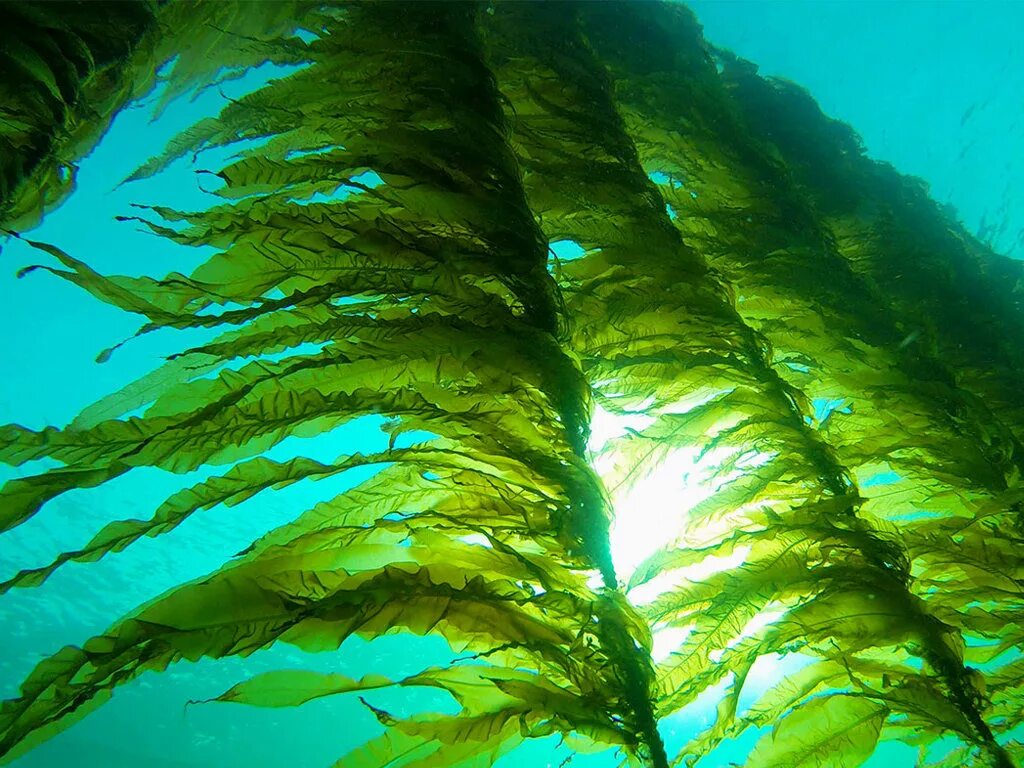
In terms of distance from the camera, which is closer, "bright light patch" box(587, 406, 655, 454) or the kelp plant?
the kelp plant

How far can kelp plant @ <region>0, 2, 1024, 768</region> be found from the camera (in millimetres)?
924

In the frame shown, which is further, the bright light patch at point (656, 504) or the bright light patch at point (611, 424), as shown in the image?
the bright light patch at point (611, 424)

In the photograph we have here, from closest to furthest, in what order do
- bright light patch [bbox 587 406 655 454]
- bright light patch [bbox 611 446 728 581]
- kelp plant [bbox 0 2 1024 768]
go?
kelp plant [bbox 0 2 1024 768] < bright light patch [bbox 611 446 728 581] < bright light patch [bbox 587 406 655 454]

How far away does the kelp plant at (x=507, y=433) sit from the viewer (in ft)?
3.03

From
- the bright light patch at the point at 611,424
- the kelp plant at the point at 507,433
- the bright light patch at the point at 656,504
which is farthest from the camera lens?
the bright light patch at the point at 611,424

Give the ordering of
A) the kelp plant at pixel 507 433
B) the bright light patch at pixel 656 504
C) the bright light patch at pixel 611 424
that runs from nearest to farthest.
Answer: the kelp plant at pixel 507 433 → the bright light patch at pixel 656 504 → the bright light patch at pixel 611 424

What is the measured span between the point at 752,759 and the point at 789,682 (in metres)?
0.21

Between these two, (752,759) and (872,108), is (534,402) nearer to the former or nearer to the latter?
(752,759)

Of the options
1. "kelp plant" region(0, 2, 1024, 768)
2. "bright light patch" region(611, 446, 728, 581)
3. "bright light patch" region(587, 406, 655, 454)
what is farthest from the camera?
"bright light patch" region(587, 406, 655, 454)

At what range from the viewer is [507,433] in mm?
1111

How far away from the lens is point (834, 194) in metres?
3.13

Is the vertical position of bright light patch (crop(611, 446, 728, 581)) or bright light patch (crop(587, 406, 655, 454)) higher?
bright light patch (crop(587, 406, 655, 454))

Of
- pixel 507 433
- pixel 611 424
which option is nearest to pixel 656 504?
pixel 611 424

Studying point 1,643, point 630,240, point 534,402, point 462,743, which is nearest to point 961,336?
point 630,240
